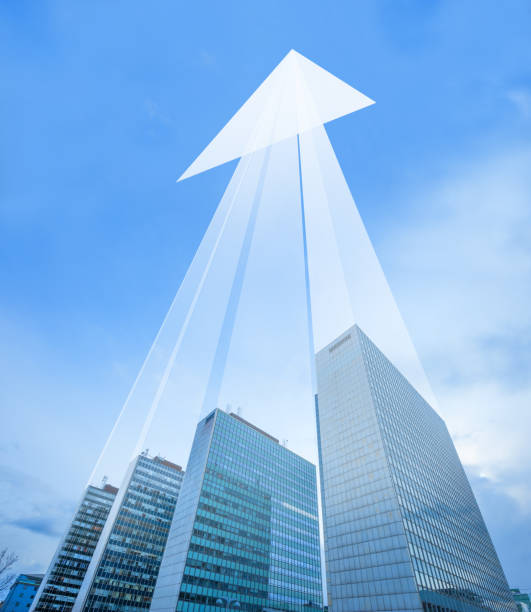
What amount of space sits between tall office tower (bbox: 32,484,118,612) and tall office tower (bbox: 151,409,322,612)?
139 feet

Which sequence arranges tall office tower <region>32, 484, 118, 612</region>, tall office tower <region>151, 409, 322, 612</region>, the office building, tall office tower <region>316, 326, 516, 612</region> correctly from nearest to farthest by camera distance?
tall office tower <region>316, 326, 516, 612</region> < tall office tower <region>151, 409, 322, 612</region> < tall office tower <region>32, 484, 118, 612</region> < the office building

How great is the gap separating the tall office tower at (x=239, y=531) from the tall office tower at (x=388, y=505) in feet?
64.4

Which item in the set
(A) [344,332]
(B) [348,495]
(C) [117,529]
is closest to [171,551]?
(C) [117,529]

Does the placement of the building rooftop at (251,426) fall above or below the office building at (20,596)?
above

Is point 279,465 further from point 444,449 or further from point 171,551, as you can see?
point 444,449

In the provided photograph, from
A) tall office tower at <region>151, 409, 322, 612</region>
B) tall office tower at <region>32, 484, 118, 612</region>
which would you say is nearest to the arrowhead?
tall office tower at <region>151, 409, 322, 612</region>

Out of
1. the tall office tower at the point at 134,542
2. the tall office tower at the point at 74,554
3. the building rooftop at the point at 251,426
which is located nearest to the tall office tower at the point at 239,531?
the building rooftop at the point at 251,426

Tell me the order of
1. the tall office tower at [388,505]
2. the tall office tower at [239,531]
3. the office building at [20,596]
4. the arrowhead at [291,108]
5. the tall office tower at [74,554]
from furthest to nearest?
1. the office building at [20,596]
2. the tall office tower at [74,554]
3. the tall office tower at [239,531]
4. the tall office tower at [388,505]
5. the arrowhead at [291,108]

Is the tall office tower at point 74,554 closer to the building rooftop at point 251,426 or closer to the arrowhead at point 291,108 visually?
the building rooftop at point 251,426

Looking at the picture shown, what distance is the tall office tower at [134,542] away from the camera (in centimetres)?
7138

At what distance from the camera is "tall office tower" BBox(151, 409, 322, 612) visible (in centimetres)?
5516

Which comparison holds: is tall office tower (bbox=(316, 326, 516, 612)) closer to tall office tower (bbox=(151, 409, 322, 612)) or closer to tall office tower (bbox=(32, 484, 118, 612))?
tall office tower (bbox=(151, 409, 322, 612))

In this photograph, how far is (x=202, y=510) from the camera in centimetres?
5997

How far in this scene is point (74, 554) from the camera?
86500mm
